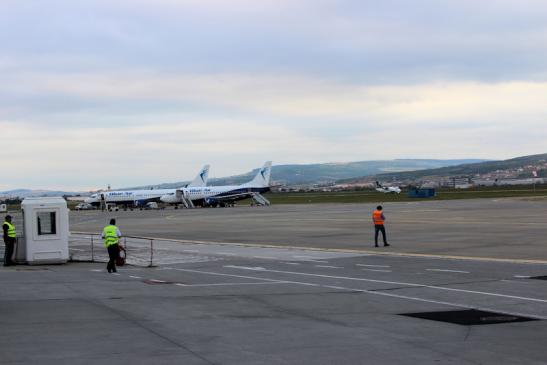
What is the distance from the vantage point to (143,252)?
106 feet

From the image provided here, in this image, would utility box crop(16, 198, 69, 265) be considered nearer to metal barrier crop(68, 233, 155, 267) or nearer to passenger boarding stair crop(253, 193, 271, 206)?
metal barrier crop(68, 233, 155, 267)

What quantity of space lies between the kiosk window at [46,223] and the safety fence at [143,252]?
1.94 meters

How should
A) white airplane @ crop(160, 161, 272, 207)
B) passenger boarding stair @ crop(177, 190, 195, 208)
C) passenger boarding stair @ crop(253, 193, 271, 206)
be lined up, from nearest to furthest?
1. passenger boarding stair @ crop(253, 193, 271, 206)
2. white airplane @ crop(160, 161, 272, 207)
3. passenger boarding stair @ crop(177, 190, 195, 208)

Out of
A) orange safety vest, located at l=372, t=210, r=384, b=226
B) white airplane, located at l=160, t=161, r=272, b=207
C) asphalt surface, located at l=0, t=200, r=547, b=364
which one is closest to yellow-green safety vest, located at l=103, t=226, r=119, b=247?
asphalt surface, located at l=0, t=200, r=547, b=364

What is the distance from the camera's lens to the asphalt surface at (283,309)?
10461 mm

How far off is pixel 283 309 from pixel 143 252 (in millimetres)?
18407

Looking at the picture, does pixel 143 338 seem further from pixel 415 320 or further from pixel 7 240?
pixel 7 240

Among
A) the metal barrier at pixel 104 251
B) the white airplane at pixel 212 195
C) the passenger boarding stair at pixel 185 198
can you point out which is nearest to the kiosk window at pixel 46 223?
the metal barrier at pixel 104 251

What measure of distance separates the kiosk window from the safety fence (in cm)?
194

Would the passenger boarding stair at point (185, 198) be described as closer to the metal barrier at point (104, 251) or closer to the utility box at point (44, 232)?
the metal barrier at point (104, 251)

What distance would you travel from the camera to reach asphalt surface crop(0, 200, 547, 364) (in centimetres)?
1046

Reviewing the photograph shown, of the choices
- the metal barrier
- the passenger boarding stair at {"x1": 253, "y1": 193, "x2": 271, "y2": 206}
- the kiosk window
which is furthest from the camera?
the passenger boarding stair at {"x1": 253, "y1": 193, "x2": 271, "y2": 206}

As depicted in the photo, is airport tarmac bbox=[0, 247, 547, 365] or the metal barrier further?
the metal barrier

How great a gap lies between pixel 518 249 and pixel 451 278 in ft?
30.1
